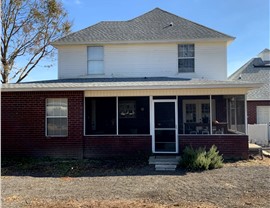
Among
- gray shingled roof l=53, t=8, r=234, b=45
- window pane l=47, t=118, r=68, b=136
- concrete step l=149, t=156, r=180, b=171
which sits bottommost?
concrete step l=149, t=156, r=180, b=171

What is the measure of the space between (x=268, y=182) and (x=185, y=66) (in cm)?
865

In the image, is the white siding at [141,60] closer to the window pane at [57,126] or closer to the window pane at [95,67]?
the window pane at [95,67]

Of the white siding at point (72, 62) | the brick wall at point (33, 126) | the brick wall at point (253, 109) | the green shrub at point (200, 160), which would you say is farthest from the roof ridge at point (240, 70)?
the brick wall at point (33, 126)

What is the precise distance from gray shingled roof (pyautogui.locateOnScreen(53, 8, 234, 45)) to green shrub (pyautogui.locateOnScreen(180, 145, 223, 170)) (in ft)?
23.9

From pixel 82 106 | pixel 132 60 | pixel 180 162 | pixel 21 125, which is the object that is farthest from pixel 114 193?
pixel 132 60

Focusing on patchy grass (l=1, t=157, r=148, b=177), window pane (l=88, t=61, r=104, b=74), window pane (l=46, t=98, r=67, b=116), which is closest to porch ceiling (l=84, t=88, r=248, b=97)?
window pane (l=46, t=98, r=67, b=116)

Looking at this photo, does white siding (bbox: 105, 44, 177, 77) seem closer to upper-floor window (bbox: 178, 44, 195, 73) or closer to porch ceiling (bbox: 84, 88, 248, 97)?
upper-floor window (bbox: 178, 44, 195, 73)

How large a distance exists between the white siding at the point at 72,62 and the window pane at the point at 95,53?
0.74ft

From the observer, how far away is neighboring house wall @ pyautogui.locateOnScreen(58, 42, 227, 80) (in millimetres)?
15797

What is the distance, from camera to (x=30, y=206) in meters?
6.59

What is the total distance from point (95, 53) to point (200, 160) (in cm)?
892

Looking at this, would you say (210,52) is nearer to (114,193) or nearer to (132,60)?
(132,60)

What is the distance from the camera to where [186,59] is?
1595 centimetres

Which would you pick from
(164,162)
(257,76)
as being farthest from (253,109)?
(164,162)
